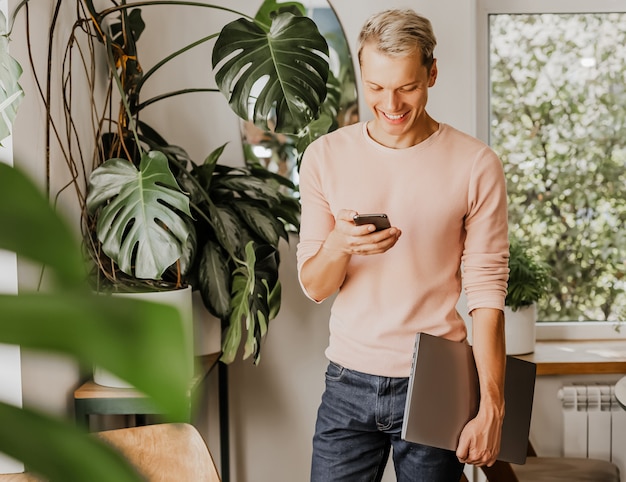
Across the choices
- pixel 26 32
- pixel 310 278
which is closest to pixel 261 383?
pixel 310 278

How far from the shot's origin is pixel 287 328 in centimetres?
263

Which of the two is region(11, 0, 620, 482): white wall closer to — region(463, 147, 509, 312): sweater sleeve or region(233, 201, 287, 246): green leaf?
region(233, 201, 287, 246): green leaf

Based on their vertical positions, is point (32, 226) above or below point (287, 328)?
above

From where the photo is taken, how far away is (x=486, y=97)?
282cm

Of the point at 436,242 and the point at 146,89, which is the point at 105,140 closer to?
the point at 146,89

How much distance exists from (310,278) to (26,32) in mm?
804

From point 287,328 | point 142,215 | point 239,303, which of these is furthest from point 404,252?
point 287,328

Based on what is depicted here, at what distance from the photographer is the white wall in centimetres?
253

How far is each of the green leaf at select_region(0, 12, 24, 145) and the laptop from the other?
0.85m

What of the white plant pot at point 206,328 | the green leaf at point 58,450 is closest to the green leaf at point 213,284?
the white plant pot at point 206,328

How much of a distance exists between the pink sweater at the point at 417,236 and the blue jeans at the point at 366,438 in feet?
0.12

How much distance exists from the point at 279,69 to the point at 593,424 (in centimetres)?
165

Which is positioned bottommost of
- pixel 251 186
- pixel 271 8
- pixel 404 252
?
pixel 404 252

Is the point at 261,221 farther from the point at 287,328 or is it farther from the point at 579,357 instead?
the point at 579,357
